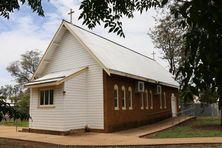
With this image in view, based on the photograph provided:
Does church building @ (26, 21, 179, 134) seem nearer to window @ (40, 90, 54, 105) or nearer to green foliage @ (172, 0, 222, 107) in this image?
window @ (40, 90, 54, 105)

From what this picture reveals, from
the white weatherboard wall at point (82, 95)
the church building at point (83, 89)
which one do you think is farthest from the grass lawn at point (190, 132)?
the white weatherboard wall at point (82, 95)

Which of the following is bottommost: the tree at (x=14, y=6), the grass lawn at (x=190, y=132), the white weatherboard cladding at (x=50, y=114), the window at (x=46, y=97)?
the grass lawn at (x=190, y=132)

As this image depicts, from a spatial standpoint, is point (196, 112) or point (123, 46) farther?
point (196, 112)

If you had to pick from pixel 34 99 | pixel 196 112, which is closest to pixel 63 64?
pixel 34 99

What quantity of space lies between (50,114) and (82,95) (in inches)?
90.1

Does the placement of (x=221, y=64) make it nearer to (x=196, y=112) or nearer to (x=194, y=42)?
(x=194, y=42)

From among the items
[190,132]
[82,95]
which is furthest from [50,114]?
[190,132]

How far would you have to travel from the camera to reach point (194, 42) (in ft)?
7.93

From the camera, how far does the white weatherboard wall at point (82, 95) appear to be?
1786 cm

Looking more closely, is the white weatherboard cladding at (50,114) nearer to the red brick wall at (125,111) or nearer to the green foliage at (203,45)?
the red brick wall at (125,111)

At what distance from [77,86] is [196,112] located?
78.7 feet

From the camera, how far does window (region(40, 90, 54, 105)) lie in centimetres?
1873

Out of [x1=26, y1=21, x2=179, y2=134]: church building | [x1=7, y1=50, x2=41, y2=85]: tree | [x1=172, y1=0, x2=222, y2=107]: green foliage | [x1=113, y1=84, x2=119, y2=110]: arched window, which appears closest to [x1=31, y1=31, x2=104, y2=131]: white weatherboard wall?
[x1=26, y1=21, x2=179, y2=134]: church building

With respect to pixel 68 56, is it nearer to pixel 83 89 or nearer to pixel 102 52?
pixel 102 52
